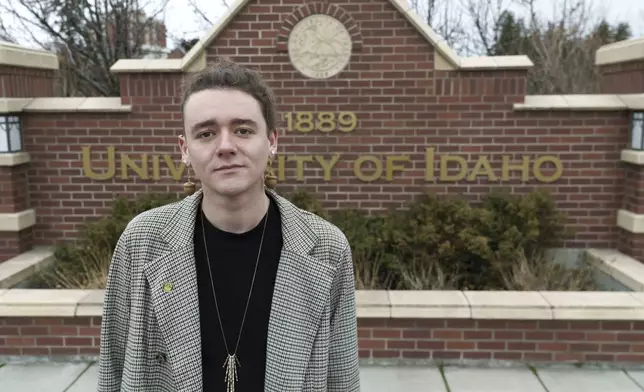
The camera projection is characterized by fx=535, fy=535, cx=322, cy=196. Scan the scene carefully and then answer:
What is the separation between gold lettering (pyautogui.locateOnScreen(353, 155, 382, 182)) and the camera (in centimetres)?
551

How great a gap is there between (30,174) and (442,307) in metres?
4.38

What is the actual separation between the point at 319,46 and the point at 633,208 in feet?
11.4

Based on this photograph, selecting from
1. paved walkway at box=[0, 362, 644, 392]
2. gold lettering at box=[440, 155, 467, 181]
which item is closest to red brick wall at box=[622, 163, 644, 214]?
gold lettering at box=[440, 155, 467, 181]

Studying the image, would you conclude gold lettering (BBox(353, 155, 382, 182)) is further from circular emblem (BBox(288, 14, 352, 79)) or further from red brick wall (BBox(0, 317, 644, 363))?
red brick wall (BBox(0, 317, 644, 363))

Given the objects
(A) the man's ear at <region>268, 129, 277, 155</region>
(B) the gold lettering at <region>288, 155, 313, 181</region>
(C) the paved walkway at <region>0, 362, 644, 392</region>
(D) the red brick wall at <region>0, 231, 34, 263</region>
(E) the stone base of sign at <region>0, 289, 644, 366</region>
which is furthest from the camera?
(B) the gold lettering at <region>288, 155, 313, 181</region>

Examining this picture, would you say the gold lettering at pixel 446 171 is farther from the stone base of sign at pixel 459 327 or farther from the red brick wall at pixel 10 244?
the red brick wall at pixel 10 244

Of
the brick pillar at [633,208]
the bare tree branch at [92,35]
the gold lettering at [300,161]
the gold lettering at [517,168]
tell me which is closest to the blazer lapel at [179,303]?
the gold lettering at [300,161]

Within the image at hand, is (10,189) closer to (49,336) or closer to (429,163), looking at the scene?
(49,336)

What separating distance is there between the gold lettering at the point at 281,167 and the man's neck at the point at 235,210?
377 centimetres

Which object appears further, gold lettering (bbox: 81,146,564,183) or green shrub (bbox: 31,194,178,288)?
gold lettering (bbox: 81,146,564,183)

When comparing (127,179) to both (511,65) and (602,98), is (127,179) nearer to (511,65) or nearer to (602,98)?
(511,65)

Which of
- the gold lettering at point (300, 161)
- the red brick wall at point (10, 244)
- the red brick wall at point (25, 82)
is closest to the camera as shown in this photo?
the red brick wall at point (25, 82)

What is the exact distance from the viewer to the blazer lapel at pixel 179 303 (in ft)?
5.29

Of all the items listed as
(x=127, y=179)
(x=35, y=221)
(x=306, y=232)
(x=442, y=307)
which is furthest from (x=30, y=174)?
(x=306, y=232)
